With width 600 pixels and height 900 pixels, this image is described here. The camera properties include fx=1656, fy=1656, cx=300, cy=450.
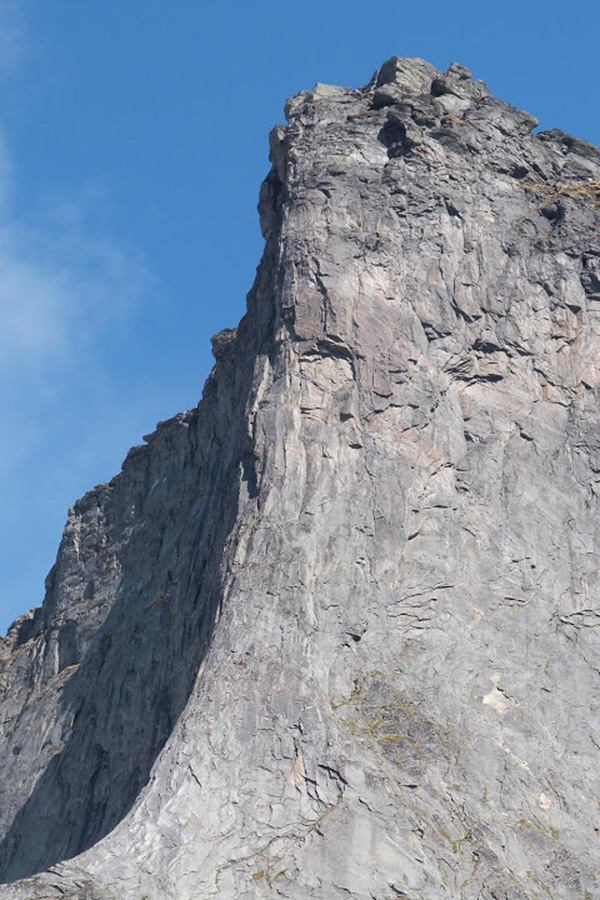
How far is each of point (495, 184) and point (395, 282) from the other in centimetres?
579

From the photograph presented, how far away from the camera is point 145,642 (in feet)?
167

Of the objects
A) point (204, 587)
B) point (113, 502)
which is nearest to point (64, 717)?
point (113, 502)

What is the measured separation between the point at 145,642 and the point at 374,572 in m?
12.9

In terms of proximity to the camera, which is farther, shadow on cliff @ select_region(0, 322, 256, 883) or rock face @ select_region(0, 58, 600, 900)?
shadow on cliff @ select_region(0, 322, 256, 883)

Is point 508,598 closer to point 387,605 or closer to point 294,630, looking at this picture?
point 387,605

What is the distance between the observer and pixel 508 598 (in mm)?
41062

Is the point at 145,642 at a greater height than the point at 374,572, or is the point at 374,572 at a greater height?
the point at 145,642

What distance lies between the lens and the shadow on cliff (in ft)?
148

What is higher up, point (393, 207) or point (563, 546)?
point (393, 207)

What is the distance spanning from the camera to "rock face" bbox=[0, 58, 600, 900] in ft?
115

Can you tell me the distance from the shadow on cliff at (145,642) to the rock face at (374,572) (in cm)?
17

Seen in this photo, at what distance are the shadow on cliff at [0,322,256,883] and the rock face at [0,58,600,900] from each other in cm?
17

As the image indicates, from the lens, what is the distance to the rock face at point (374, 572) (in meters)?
35.0

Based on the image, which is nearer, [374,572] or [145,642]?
[374,572]
